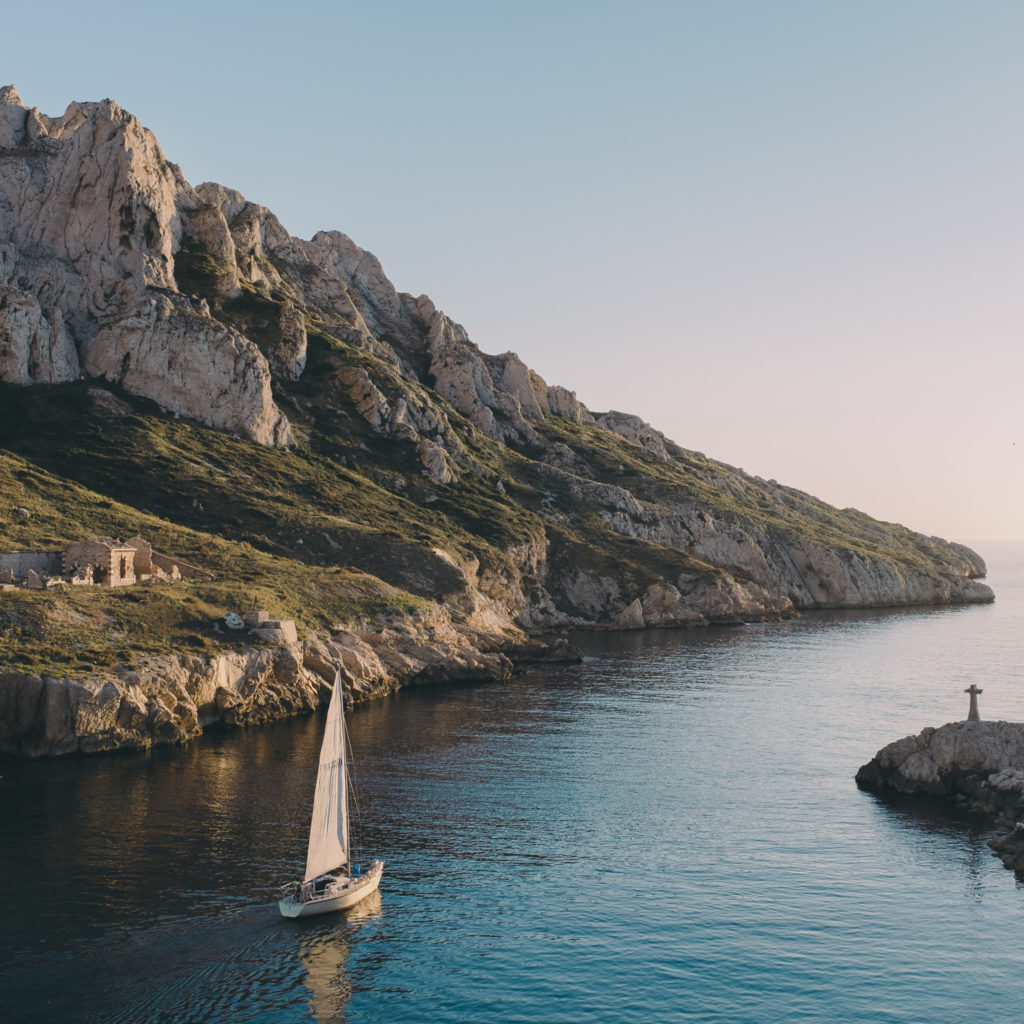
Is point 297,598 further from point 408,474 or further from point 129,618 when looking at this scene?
point 408,474

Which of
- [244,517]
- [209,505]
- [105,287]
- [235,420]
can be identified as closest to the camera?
[244,517]

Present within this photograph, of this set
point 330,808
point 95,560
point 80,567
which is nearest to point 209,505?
point 95,560

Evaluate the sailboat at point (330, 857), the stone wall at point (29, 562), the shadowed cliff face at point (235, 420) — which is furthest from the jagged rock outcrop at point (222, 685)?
the sailboat at point (330, 857)

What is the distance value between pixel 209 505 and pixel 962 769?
100842mm

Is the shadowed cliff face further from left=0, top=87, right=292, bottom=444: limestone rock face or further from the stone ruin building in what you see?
the stone ruin building

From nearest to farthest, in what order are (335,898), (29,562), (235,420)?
1. (335,898)
2. (29,562)
3. (235,420)

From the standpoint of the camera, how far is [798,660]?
13400 cm

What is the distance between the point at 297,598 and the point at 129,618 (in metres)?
23.7

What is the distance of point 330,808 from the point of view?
47.0 meters

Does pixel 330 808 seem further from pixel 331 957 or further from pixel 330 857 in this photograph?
pixel 331 957

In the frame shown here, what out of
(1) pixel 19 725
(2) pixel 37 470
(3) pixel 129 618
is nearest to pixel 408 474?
(2) pixel 37 470

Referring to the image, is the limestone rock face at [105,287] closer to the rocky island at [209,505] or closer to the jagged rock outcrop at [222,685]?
the rocky island at [209,505]

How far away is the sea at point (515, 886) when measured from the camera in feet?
123

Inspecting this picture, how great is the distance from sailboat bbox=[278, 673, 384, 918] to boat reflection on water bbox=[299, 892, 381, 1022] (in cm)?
62
